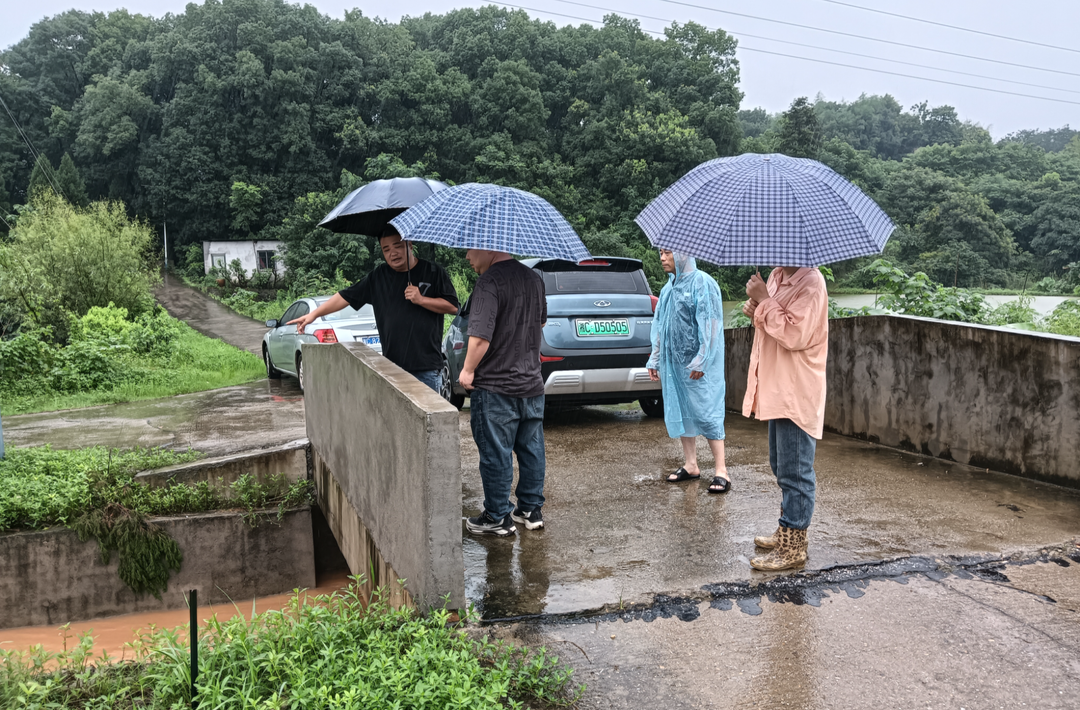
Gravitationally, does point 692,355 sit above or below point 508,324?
below

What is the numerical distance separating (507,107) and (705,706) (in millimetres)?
53697

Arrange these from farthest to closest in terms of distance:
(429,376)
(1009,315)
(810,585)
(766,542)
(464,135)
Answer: (464,135) < (1009,315) < (429,376) < (766,542) < (810,585)

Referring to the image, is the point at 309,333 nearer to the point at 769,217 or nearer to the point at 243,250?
the point at 769,217

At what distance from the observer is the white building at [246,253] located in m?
50.6

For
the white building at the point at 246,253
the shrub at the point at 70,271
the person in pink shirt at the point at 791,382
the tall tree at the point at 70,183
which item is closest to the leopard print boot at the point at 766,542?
the person in pink shirt at the point at 791,382

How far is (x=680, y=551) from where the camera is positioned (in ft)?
14.4

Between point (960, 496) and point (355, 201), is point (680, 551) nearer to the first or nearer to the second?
point (960, 496)

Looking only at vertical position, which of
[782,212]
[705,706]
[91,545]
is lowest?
[91,545]

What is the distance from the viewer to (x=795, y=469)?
4.02 metres

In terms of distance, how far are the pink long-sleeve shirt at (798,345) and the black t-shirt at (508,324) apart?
47.2 inches

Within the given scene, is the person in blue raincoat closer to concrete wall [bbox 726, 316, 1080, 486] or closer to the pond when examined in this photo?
the pond

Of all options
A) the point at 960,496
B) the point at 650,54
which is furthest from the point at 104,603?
the point at 650,54

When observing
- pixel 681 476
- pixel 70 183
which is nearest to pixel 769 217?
pixel 681 476

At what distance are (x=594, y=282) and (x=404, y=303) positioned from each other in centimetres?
293
